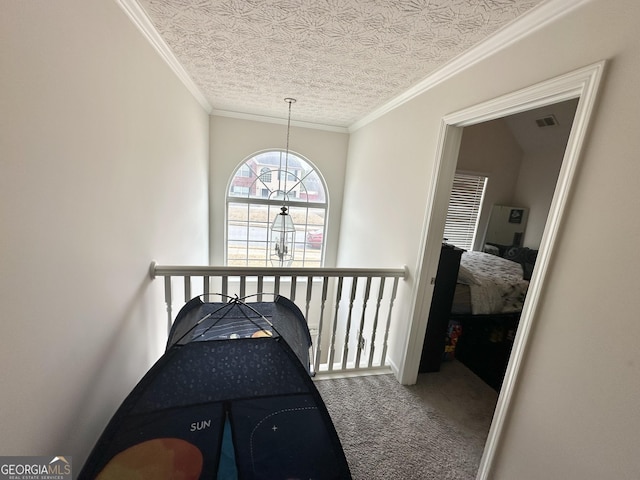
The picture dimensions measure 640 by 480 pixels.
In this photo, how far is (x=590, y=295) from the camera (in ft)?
3.15

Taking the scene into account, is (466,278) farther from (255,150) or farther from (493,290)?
(255,150)

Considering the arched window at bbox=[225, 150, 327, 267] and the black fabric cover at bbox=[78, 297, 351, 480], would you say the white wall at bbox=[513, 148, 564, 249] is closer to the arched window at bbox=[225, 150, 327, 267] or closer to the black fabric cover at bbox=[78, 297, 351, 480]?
the arched window at bbox=[225, 150, 327, 267]

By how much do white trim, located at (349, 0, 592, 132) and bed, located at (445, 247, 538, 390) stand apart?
5.60 ft

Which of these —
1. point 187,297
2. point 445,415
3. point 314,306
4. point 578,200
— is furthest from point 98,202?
point 314,306

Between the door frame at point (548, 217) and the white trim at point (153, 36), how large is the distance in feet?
6.15

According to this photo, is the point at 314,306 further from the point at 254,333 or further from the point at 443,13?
the point at 443,13

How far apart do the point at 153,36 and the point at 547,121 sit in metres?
4.54

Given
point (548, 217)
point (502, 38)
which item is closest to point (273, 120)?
point (502, 38)

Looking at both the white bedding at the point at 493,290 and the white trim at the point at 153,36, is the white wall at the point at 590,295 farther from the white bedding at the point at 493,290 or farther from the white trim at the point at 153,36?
the white trim at the point at 153,36

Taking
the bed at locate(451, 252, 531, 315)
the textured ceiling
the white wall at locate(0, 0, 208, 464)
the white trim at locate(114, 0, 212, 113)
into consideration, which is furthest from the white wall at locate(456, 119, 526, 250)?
the white wall at locate(0, 0, 208, 464)

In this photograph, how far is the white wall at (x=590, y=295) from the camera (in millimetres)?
860

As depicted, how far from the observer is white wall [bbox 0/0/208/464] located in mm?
774

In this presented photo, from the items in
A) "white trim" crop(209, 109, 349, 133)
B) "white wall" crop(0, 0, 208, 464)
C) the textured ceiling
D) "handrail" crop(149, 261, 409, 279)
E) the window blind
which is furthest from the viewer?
the window blind

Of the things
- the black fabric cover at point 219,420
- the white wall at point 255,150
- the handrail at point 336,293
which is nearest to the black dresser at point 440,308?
the handrail at point 336,293
